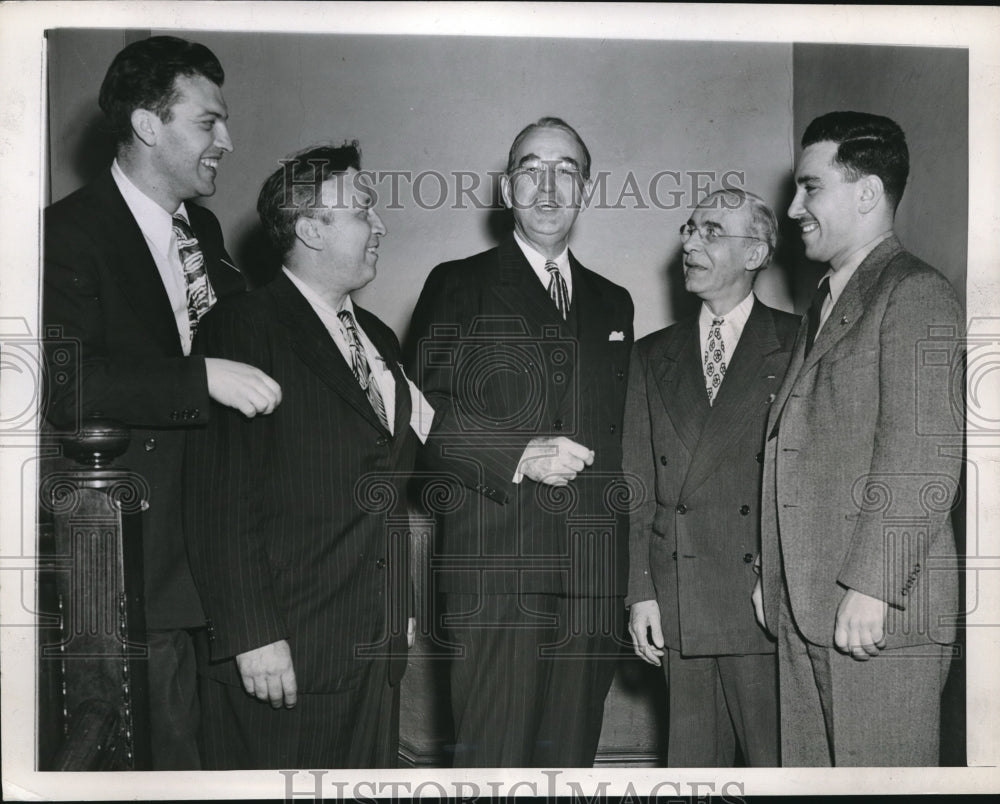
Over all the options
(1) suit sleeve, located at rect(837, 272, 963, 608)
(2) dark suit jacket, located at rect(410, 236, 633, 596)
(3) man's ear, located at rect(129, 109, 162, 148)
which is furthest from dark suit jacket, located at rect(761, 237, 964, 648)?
(3) man's ear, located at rect(129, 109, 162, 148)

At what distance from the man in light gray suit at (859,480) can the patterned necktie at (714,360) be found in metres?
0.14

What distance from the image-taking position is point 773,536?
7.34 ft

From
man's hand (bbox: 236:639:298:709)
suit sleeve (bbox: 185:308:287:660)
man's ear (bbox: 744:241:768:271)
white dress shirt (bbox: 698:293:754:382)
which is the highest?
man's ear (bbox: 744:241:768:271)

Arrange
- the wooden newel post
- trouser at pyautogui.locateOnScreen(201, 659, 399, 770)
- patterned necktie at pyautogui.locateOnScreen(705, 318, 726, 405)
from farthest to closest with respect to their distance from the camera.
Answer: patterned necktie at pyautogui.locateOnScreen(705, 318, 726, 405), trouser at pyautogui.locateOnScreen(201, 659, 399, 770), the wooden newel post

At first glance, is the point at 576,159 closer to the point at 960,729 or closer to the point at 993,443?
the point at 993,443

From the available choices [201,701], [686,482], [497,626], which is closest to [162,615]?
[201,701]

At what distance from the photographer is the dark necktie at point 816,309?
2281mm

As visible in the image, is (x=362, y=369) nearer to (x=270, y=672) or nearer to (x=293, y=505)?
(x=293, y=505)

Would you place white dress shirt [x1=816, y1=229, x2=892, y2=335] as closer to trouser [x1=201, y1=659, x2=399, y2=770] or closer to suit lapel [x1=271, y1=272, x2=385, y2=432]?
suit lapel [x1=271, y1=272, x2=385, y2=432]

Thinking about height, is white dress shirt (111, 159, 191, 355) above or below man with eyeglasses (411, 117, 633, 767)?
above

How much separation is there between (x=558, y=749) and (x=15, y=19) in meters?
2.11

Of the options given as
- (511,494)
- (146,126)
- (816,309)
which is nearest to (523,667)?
(511,494)

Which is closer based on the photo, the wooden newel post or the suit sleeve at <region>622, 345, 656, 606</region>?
the wooden newel post

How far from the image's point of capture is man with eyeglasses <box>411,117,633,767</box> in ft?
7.58
